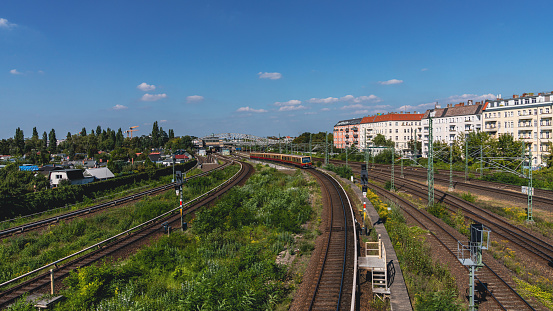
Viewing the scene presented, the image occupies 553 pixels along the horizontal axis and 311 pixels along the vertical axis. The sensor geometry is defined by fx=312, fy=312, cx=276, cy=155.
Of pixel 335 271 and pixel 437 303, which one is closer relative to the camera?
pixel 437 303

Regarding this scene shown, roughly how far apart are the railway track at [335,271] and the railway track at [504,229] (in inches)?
411

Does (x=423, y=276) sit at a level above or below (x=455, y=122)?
below

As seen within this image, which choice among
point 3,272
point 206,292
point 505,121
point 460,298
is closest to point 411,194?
point 460,298

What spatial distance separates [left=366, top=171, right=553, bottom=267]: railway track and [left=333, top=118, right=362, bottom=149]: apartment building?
77.5 metres

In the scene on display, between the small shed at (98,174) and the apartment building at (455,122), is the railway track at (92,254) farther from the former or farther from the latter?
the apartment building at (455,122)

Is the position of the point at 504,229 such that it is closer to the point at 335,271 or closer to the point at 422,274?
the point at 422,274

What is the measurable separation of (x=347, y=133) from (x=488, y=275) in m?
108

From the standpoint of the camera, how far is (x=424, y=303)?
37.3 feet

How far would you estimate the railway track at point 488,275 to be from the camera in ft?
42.9

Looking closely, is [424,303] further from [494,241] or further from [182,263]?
[494,241]

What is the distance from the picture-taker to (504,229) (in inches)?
912

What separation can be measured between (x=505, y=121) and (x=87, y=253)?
250 ft

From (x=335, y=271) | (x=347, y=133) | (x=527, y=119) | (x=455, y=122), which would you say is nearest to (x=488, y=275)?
(x=335, y=271)

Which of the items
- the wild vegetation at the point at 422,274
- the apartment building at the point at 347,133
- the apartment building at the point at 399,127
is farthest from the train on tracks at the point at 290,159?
the apartment building at the point at 347,133
